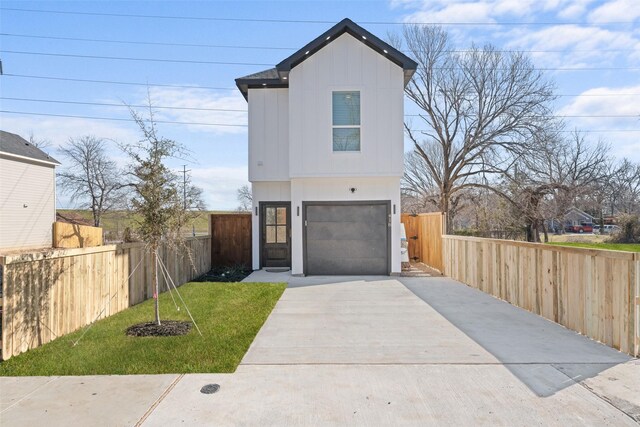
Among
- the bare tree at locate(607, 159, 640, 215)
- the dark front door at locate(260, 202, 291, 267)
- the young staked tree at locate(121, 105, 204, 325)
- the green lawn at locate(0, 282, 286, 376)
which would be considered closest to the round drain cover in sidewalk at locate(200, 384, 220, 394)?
the green lawn at locate(0, 282, 286, 376)

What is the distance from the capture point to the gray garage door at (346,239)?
11.4m

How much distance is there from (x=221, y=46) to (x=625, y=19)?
16.1 m

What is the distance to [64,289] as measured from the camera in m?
5.64

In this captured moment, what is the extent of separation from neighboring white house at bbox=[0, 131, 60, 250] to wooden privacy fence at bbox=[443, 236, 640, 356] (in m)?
20.3

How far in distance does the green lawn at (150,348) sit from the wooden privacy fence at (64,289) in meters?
0.20

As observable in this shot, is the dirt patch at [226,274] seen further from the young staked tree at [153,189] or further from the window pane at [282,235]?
the young staked tree at [153,189]

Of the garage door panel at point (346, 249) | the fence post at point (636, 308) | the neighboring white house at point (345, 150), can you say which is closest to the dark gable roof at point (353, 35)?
the neighboring white house at point (345, 150)

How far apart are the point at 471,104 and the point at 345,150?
50.6ft

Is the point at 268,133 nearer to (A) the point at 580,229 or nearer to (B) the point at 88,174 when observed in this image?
(B) the point at 88,174

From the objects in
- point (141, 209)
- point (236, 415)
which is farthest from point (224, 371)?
point (141, 209)

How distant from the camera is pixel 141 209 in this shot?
5.85 m

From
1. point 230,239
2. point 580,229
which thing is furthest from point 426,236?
point 580,229

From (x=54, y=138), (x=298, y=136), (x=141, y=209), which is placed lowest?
(x=141, y=209)

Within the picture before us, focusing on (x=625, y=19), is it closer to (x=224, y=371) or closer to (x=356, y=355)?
(x=356, y=355)
